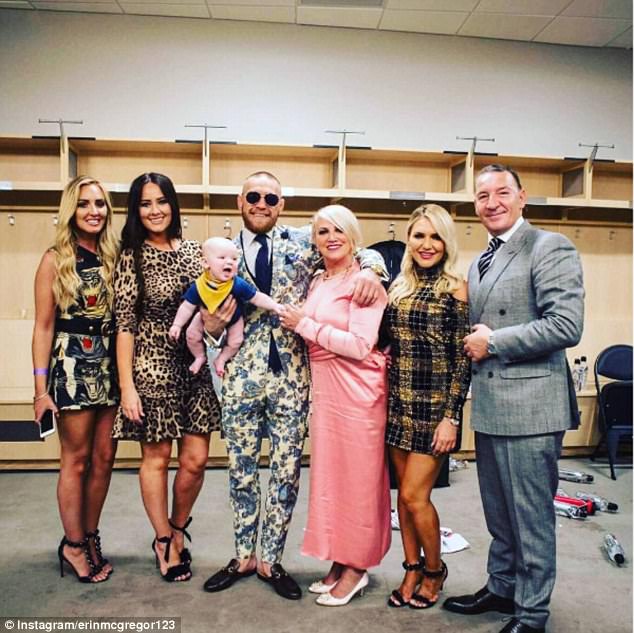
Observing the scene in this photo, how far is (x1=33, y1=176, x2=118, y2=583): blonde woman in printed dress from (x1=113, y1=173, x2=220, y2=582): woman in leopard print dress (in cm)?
11

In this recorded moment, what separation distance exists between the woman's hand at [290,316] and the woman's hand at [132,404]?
0.68 meters

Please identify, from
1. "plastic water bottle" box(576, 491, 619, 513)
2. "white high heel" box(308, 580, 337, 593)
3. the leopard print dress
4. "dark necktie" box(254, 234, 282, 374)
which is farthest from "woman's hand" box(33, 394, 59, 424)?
"plastic water bottle" box(576, 491, 619, 513)

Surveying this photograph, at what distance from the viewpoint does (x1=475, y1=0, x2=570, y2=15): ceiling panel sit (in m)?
4.09

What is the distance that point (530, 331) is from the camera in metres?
1.89

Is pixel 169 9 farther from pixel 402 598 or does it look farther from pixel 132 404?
pixel 402 598

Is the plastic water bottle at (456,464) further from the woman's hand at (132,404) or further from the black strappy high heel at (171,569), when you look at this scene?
the woman's hand at (132,404)

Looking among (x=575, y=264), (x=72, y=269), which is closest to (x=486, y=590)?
(x=575, y=264)

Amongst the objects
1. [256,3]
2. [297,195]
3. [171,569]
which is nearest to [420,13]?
[256,3]

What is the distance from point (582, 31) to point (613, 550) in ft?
12.7

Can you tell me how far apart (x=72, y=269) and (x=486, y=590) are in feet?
6.91

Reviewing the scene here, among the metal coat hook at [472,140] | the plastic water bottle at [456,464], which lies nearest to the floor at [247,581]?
the plastic water bottle at [456,464]

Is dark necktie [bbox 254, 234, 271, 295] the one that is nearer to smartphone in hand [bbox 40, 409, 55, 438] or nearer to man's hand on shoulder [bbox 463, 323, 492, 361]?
man's hand on shoulder [bbox 463, 323, 492, 361]

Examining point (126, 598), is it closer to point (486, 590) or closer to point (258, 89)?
point (486, 590)

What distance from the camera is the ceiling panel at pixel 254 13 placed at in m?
4.20
